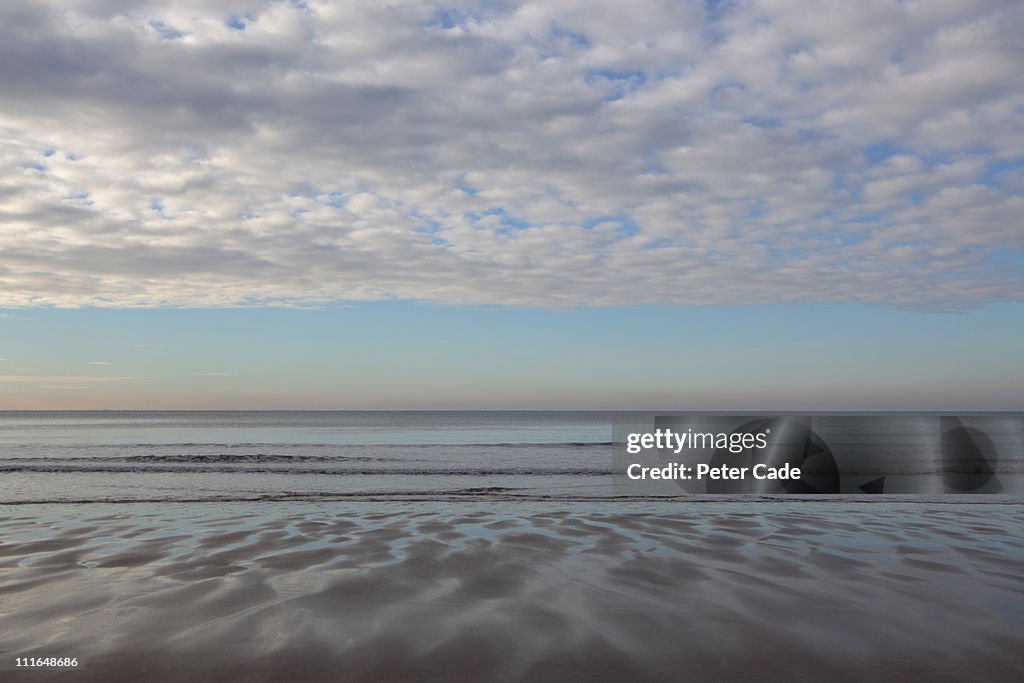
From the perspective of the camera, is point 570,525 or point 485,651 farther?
point 570,525

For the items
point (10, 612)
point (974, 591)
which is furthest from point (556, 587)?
point (10, 612)

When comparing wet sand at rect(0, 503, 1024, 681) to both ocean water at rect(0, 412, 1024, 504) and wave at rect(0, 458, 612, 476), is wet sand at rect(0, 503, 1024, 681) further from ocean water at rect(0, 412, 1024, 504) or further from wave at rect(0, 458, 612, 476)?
wave at rect(0, 458, 612, 476)

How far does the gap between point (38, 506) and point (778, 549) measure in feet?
46.1

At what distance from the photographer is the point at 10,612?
5.74 m

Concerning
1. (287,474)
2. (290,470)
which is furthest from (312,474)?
(290,470)

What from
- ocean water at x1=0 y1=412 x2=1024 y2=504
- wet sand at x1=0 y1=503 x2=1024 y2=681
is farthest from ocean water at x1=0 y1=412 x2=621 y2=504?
wet sand at x1=0 y1=503 x2=1024 y2=681

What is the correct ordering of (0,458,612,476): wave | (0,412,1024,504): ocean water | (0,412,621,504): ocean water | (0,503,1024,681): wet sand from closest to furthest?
1. (0,503,1024,681): wet sand
2. (0,412,1024,504): ocean water
3. (0,412,621,504): ocean water
4. (0,458,612,476): wave

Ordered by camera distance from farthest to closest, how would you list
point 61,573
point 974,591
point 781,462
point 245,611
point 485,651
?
point 781,462 < point 61,573 < point 974,591 < point 245,611 < point 485,651

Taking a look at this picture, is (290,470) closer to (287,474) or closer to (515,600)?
(287,474)

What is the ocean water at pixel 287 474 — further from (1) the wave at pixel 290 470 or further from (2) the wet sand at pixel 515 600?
(2) the wet sand at pixel 515 600

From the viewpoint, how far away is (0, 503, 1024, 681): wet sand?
4.52 metres

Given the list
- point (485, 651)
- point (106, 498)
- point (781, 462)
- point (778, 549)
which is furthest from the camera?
point (781, 462)

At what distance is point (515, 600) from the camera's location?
20.0 feet

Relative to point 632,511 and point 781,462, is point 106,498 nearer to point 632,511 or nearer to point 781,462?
point 632,511
